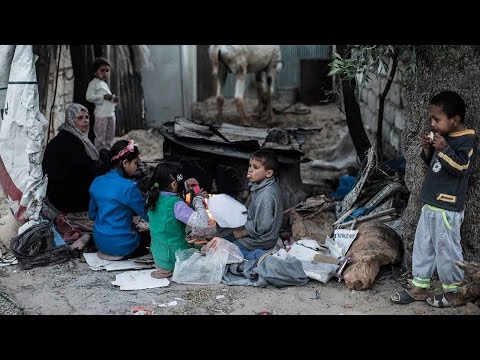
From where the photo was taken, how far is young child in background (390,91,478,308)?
455 cm

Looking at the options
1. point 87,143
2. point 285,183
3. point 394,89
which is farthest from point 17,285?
point 394,89

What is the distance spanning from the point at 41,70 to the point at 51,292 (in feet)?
8.90

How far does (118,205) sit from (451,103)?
3.10 m

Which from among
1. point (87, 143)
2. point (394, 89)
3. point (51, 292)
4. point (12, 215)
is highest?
point (394, 89)

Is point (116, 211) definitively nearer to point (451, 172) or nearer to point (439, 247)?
point (439, 247)

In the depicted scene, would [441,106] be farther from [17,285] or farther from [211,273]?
[17,285]

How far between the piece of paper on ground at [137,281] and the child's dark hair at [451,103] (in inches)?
107

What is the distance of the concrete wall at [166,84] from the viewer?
39.0ft

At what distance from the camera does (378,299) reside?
5008 millimetres

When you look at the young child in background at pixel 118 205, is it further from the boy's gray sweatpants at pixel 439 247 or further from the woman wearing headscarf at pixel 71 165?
the boy's gray sweatpants at pixel 439 247

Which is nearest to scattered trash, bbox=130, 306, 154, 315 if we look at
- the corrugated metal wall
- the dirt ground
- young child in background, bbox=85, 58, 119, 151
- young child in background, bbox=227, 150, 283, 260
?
the dirt ground

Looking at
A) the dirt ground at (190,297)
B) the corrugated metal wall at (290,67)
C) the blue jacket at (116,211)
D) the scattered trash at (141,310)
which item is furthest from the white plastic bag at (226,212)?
the corrugated metal wall at (290,67)

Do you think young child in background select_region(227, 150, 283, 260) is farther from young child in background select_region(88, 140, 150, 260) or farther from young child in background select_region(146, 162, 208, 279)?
young child in background select_region(88, 140, 150, 260)

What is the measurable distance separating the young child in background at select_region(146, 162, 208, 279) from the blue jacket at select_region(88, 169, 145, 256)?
1.14 ft
